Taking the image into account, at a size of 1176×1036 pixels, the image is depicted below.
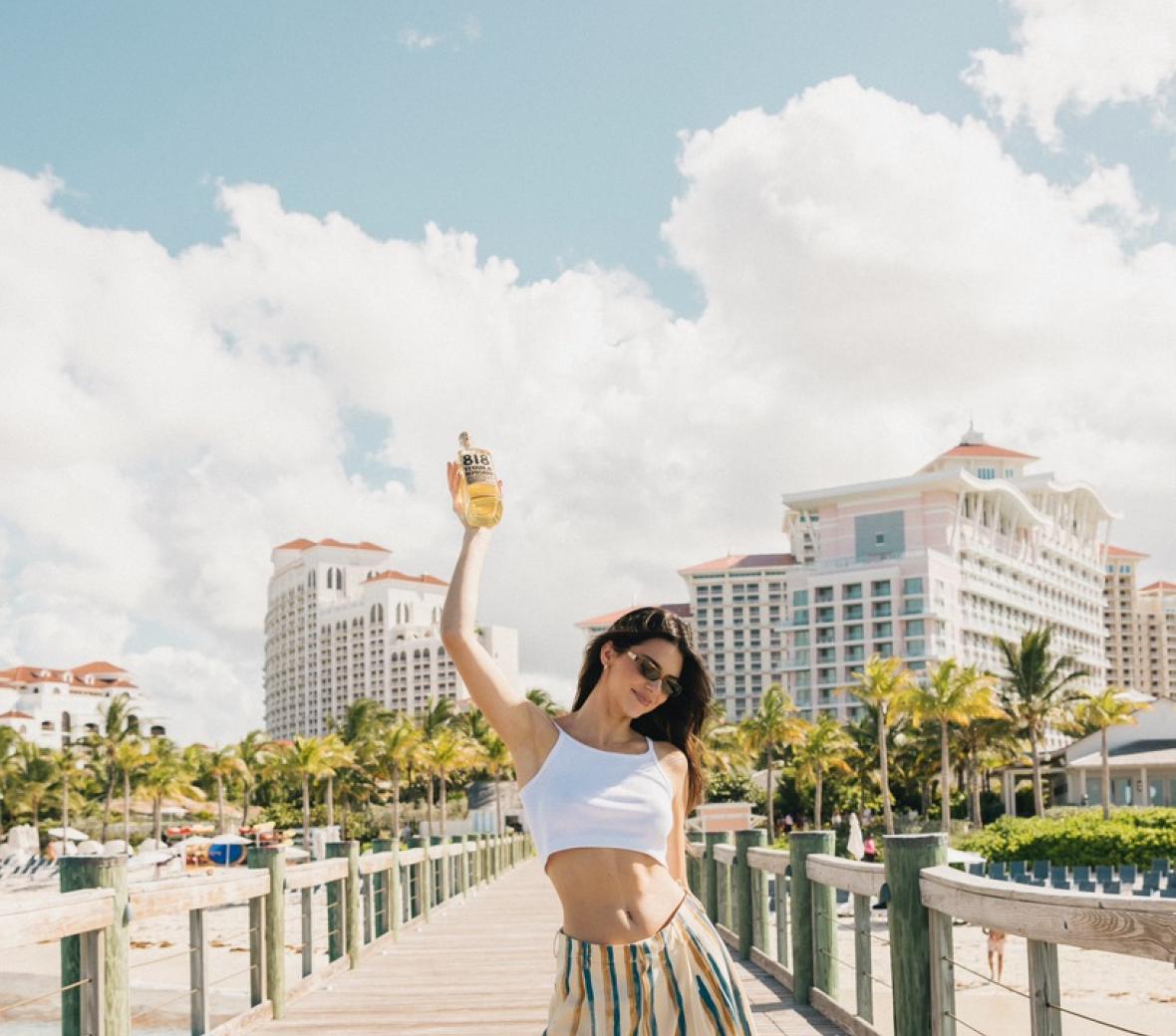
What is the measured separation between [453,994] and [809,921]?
2.20 meters

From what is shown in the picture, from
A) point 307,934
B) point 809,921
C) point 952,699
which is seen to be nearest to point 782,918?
point 809,921

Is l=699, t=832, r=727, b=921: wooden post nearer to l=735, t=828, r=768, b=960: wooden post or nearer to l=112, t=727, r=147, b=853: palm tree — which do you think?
l=735, t=828, r=768, b=960: wooden post

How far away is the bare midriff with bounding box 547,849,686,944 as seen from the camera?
2.70 meters

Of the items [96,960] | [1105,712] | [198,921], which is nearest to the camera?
[96,960]

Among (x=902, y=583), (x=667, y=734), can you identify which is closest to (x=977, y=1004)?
(x=667, y=734)

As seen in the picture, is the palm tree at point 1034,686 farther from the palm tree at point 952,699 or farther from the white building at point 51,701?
the white building at point 51,701

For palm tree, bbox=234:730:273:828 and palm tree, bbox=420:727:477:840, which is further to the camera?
palm tree, bbox=234:730:273:828

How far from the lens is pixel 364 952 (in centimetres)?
1051

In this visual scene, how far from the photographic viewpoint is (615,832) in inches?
108

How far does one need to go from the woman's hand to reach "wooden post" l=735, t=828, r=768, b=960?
705 cm

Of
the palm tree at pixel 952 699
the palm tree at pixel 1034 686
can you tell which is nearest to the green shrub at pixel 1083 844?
the palm tree at pixel 952 699

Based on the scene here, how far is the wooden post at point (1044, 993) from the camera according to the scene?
3.53 meters

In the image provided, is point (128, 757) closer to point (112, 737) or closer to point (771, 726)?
point (112, 737)

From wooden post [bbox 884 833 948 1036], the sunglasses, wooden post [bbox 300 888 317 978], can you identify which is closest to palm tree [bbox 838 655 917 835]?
wooden post [bbox 300 888 317 978]
